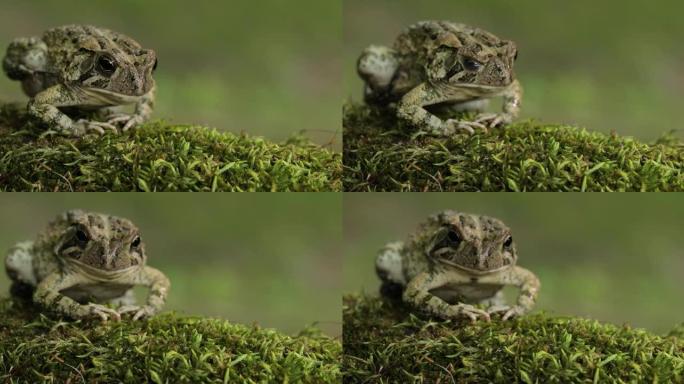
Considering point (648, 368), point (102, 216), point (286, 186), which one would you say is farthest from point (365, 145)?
point (648, 368)

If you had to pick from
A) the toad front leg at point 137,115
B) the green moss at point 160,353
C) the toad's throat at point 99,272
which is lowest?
the green moss at point 160,353

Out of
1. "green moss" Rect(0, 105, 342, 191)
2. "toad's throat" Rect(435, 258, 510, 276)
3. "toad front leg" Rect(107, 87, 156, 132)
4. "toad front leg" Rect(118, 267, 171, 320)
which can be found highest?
"toad front leg" Rect(107, 87, 156, 132)

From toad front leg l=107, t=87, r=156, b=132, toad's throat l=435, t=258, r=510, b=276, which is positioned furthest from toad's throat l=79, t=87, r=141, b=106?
toad's throat l=435, t=258, r=510, b=276

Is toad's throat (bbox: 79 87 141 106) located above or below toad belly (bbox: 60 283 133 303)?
above

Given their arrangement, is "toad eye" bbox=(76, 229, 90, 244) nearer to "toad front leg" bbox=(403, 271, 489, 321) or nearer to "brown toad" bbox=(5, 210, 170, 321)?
"brown toad" bbox=(5, 210, 170, 321)

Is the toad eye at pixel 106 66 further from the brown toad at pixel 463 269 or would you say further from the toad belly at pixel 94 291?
the brown toad at pixel 463 269

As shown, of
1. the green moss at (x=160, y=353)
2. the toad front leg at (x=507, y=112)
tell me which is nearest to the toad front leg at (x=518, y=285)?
the toad front leg at (x=507, y=112)

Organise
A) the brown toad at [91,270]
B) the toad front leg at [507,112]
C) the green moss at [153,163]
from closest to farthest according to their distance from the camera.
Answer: the green moss at [153,163]
the brown toad at [91,270]
the toad front leg at [507,112]
